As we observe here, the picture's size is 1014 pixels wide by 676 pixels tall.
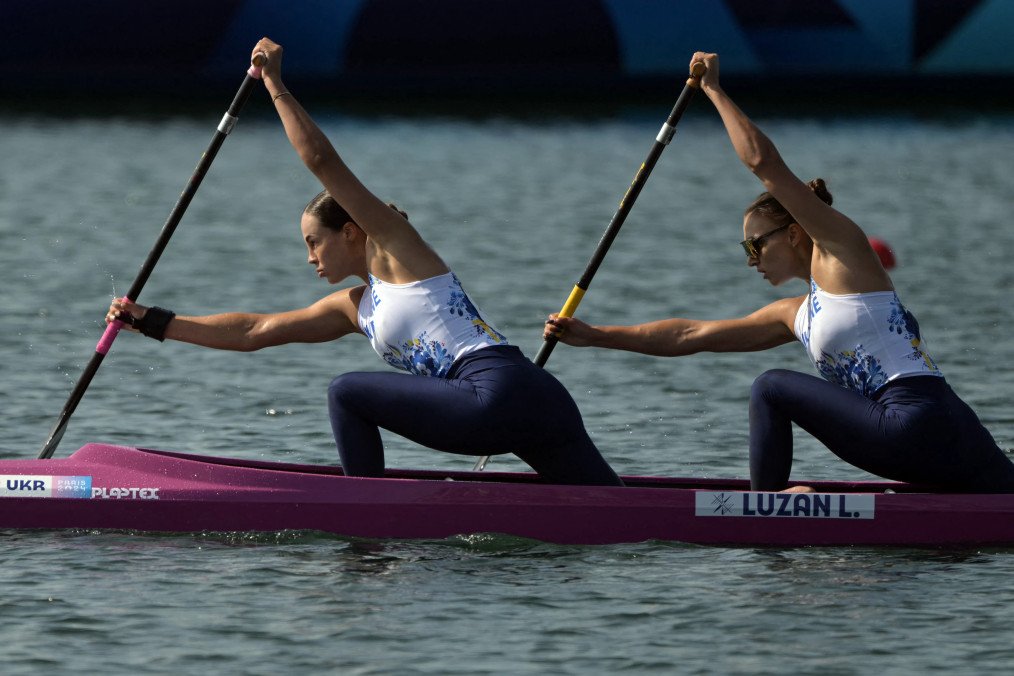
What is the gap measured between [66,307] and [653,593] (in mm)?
9161

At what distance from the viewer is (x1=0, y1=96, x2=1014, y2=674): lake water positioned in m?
6.62

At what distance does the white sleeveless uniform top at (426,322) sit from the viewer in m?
7.48

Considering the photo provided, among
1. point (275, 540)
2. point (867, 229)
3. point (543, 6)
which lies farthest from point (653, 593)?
point (543, 6)

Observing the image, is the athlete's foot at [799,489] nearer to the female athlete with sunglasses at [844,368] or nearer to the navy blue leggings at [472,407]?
the female athlete with sunglasses at [844,368]

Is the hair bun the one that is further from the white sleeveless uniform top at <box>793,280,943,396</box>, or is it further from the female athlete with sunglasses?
the white sleeveless uniform top at <box>793,280,943,396</box>

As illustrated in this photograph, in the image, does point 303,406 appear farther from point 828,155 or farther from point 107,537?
point 828,155

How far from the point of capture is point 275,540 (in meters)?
7.84

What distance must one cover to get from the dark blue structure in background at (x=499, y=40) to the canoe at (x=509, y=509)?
25683mm

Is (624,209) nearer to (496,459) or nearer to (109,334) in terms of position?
(496,459)

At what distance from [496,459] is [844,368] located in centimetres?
288

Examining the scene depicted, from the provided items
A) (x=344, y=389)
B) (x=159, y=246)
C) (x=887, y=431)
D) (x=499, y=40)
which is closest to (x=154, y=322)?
(x=159, y=246)

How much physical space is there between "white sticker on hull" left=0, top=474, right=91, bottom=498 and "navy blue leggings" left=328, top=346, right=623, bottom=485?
108cm

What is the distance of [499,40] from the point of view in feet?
110

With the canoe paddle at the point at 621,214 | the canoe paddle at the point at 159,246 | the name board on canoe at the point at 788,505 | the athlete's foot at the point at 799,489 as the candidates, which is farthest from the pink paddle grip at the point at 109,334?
the athlete's foot at the point at 799,489
